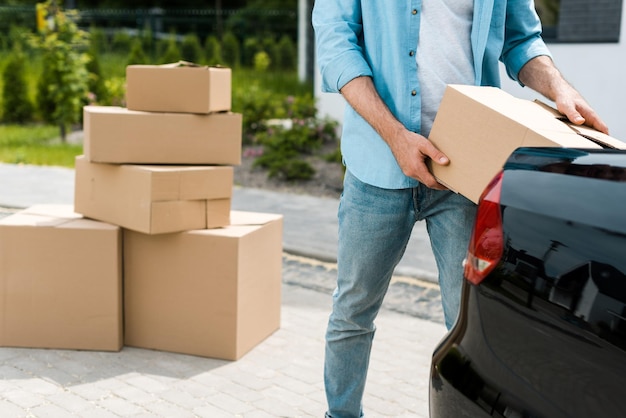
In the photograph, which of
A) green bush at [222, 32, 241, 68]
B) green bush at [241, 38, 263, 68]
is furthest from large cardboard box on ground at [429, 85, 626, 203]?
green bush at [241, 38, 263, 68]

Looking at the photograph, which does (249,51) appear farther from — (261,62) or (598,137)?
(598,137)

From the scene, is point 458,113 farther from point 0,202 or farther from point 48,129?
point 48,129

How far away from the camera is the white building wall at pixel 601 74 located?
849 cm

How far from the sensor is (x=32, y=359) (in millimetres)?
4137

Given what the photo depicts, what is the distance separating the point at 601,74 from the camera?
28.4 ft

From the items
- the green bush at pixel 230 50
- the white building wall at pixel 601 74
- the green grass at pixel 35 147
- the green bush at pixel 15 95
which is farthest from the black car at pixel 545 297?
the green bush at pixel 230 50

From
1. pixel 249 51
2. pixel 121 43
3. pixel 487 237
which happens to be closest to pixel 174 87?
pixel 487 237

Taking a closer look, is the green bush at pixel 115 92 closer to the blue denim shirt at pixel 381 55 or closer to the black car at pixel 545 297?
the blue denim shirt at pixel 381 55

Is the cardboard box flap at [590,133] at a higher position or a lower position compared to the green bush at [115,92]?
higher

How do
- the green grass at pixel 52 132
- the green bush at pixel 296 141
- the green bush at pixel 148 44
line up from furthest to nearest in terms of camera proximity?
1. the green bush at pixel 148 44
2. the green grass at pixel 52 132
3. the green bush at pixel 296 141

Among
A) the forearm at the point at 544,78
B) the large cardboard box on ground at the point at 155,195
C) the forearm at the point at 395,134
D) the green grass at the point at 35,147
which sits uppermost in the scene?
the forearm at the point at 544,78

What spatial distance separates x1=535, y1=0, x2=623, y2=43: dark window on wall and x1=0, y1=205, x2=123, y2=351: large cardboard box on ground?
605cm

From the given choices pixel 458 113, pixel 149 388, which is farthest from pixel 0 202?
pixel 458 113

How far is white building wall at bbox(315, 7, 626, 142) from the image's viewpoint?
8492 millimetres
